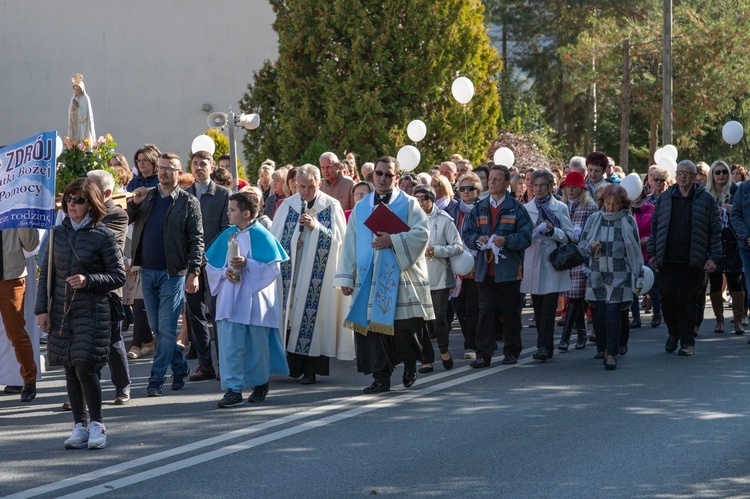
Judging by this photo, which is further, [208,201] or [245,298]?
[208,201]

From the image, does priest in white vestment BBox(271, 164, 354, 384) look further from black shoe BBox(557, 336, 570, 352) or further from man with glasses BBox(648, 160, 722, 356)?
man with glasses BBox(648, 160, 722, 356)

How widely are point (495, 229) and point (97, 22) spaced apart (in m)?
23.8

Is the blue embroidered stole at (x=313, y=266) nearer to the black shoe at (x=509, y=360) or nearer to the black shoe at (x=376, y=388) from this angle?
the black shoe at (x=376, y=388)

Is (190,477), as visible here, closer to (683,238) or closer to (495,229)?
(495,229)

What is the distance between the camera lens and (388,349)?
34.0 feet

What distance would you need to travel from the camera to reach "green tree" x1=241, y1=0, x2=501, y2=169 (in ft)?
87.9

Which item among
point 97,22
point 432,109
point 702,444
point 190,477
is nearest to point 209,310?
point 190,477

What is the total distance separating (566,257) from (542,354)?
3.24 ft

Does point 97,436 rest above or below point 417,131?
below

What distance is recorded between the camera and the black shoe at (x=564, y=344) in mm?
12859

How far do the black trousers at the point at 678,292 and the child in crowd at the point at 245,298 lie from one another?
4.55 meters

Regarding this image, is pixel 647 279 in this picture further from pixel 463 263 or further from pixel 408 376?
pixel 408 376

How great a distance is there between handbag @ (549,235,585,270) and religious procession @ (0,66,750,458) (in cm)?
2

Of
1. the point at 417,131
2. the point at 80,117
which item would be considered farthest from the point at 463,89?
the point at 80,117
